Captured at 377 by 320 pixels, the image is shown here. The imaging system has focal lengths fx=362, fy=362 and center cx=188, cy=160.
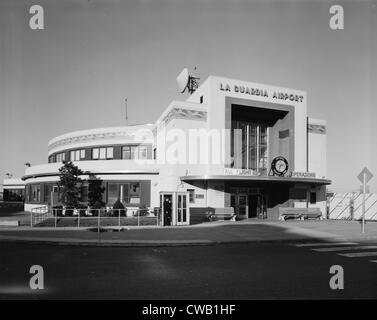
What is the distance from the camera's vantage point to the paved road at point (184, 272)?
24.0ft

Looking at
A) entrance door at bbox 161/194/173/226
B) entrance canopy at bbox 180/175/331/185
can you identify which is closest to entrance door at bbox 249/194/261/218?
entrance canopy at bbox 180/175/331/185

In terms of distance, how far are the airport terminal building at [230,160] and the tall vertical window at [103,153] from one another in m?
7.97

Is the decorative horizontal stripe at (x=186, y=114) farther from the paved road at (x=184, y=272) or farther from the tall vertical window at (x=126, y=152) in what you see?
the paved road at (x=184, y=272)

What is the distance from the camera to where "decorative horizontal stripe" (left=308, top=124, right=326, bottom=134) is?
31.7 m

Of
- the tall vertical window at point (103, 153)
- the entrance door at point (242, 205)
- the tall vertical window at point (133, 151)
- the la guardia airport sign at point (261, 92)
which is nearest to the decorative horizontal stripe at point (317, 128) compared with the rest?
the la guardia airport sign at point (261, 92)

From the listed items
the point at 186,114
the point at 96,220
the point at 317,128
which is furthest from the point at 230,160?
the point at 96,220

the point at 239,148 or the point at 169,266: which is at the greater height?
the point at 239,148

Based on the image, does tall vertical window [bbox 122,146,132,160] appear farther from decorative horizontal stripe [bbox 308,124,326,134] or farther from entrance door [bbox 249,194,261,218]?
decorative horizontal stripe [bbox 308,124,326,134]

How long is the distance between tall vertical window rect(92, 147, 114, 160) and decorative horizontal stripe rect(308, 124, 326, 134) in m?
21.8

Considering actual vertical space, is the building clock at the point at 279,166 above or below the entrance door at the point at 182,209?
above

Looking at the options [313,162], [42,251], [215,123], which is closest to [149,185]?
[215,123]
